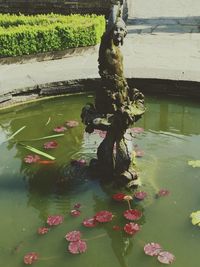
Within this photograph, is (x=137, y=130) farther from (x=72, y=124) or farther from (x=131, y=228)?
(x=131, y=228)

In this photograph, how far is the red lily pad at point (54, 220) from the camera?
446cm

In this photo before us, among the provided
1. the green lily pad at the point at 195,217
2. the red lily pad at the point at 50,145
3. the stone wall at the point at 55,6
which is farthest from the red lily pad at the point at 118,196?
the stone wall at the point at 55,6

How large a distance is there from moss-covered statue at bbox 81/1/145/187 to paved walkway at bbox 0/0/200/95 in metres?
3.07

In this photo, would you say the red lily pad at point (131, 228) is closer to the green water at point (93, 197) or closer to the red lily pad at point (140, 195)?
the green water at point (93, 197)

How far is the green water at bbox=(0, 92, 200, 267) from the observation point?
13.4 feet

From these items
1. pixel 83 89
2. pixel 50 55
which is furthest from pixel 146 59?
pixel 83 89

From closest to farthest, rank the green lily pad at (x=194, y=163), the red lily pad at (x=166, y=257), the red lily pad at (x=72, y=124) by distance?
the red lily pad at (x=166, y=257) < the green lily pad at (x=194, y=163) < the red lily pad at (x=72, y=124)

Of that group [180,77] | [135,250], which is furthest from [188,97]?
[135,250]

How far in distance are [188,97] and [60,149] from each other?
9.15 ft

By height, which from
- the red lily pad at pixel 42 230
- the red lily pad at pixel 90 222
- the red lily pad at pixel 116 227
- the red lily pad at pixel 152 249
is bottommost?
the red lily pad at pixel 116 227

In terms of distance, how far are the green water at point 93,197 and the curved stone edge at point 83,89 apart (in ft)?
1.96

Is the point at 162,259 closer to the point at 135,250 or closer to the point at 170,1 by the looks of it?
the point at 135,250

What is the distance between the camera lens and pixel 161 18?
14234mm

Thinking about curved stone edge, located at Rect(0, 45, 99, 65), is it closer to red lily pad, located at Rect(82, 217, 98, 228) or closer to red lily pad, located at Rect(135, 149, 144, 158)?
red lily pad, located at Rect(135, 149, 144, 158)
